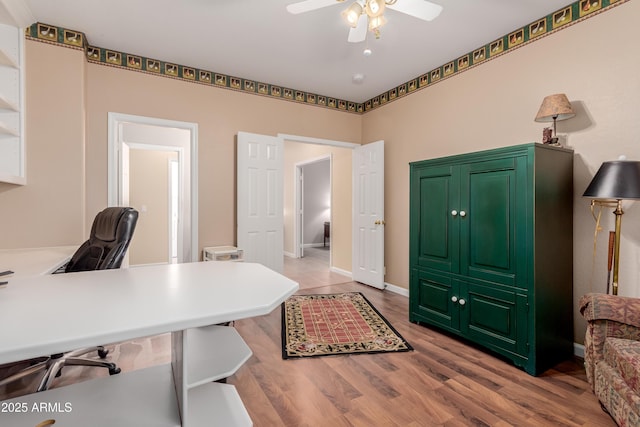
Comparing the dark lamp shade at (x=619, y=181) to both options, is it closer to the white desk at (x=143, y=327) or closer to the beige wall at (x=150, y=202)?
the white desk at (x=143, y=327)

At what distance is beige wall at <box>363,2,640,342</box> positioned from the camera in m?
2.14

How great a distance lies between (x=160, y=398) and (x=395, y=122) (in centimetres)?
390

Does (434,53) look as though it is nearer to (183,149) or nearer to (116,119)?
(116,119)

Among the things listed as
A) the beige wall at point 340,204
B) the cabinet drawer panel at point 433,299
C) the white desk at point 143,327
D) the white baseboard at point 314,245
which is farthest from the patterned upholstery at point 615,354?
the white baseboard at point 314,245

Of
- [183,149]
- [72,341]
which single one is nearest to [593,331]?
[72,341]

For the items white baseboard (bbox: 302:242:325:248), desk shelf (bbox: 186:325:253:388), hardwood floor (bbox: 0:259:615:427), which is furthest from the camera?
white baseboard (bbox: 302:242:325:248)

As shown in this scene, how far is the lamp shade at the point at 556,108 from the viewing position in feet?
7.47

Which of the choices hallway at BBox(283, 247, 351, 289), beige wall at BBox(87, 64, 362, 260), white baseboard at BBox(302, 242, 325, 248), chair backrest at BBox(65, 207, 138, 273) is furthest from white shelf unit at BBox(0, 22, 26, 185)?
white baseboard at BBox(302, 242, 325, 248)

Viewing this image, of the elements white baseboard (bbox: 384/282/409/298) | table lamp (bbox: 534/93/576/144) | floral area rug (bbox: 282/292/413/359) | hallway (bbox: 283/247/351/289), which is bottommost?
floral area rug (bbox: 282/292/413/359)

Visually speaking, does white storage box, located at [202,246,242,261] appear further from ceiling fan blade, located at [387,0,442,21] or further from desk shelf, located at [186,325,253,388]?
ceiling fan blade, located at [387,0,442,21]

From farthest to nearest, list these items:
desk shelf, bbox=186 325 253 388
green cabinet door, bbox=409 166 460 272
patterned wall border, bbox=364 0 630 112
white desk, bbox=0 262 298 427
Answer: green cabinet door, bbox=409 166 460 272 → patterned wall border, bbox=364 0 630 112 → desk shelf, bbox=186 325 253 388 → white desk, bbox=0 262 298 427

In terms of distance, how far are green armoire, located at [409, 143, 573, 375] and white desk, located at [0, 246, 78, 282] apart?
2844mm

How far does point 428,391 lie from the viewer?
190cm

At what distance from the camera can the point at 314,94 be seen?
14.2 feet
